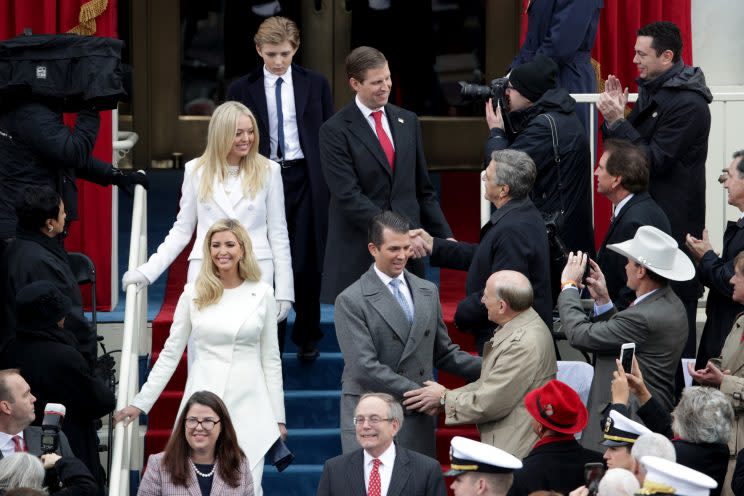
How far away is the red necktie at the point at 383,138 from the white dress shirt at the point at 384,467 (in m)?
2.21

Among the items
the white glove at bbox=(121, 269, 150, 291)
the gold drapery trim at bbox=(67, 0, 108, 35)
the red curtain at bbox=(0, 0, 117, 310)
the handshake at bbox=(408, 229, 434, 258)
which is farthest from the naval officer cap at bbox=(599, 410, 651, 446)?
the gold drapery trim at bbox=(67, 0, 108, 35)

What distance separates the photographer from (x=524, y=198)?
8281 mm

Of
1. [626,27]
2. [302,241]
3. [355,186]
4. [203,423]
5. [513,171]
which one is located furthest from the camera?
[626,27]

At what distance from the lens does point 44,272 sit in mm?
7941

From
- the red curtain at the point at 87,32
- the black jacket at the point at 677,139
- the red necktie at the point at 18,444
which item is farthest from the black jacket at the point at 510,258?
the red curtain at the point at 87,32

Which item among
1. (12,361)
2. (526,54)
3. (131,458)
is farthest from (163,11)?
(12,361)

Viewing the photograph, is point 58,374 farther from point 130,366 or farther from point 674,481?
point 674,481

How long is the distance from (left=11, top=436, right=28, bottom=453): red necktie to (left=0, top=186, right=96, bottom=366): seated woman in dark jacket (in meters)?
1.09

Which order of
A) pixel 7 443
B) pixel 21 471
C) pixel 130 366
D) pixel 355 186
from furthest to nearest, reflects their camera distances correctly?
pixel 355 186 < pixel 130 366 < pixel 7 443 < pixel 21 471

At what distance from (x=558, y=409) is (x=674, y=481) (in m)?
1.23

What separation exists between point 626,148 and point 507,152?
2.13 feet

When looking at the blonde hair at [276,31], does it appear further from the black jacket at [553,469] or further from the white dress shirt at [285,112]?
the black jacket at [553,469]

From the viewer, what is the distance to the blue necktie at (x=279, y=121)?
9258 mm

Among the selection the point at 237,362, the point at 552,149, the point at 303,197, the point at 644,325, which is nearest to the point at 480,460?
the point at 644,325
